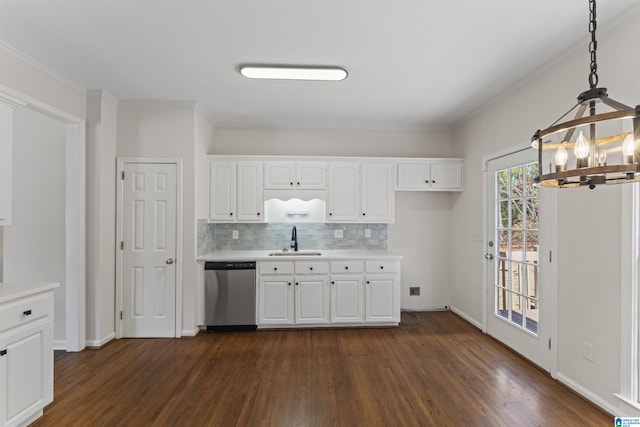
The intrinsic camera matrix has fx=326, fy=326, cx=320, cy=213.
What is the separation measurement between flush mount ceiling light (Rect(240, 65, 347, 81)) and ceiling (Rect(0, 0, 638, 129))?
8 centimetres

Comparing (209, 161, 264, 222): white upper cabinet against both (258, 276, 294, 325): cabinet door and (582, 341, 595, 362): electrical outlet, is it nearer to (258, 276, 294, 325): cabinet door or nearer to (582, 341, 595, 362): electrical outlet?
(258, 276, 294, 325): cabinet door

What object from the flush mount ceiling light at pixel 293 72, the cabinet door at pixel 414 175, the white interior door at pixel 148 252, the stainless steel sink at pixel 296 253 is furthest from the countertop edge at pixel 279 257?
the flush mount ceiling light at pixel 293 72

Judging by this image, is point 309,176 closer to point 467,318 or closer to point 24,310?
point 467,318

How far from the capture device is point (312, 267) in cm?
400

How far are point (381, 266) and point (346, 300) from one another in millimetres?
605

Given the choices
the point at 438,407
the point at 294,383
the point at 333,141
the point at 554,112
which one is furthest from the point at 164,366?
the point at 554,112

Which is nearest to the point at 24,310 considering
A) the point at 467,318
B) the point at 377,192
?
the point at 377,192

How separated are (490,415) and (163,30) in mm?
3587

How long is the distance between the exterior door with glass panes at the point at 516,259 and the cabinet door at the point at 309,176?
2.05 meters

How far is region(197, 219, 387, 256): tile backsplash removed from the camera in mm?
4551

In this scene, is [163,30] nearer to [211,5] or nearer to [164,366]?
[211,5]

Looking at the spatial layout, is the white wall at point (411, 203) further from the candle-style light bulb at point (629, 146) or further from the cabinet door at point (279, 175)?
the candle-style light bulb at point (629, 146)

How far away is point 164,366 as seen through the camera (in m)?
3.04

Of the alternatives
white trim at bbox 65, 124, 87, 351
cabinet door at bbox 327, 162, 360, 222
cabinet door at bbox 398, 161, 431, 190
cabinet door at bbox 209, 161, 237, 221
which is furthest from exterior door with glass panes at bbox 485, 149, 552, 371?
white trim at bbox 65, 124, 87, 351
